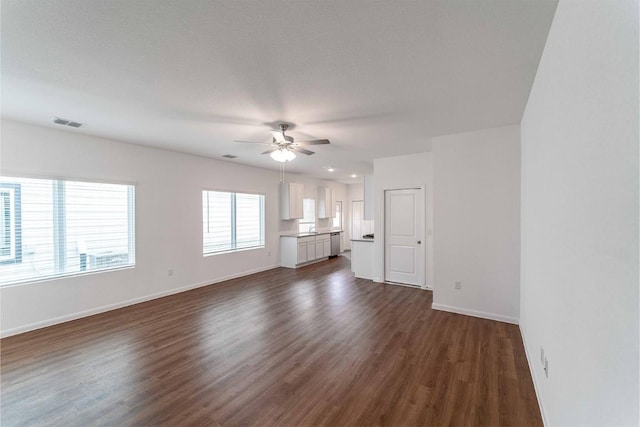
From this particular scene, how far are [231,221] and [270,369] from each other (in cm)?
428

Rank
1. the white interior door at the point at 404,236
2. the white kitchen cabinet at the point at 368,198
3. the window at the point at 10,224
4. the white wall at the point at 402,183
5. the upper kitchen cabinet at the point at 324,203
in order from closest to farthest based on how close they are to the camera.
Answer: the window at the point at 10,224 → the white wall at the point at 402,183 → the white interior door at the point at 404,236 → the white kitchen cabinet at the point at 368,198 → the upper kitchen cabinet at the point at 324,203

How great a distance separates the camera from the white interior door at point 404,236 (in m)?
5.23

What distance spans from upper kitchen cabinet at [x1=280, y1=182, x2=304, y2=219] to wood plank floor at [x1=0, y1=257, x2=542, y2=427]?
3597 millimetres

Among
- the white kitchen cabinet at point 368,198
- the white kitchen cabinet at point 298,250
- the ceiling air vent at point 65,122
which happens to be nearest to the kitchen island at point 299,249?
the white kitchen cabinet at point 298,250

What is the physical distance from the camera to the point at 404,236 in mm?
5422

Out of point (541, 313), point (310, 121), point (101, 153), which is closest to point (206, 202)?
point (101, 153)

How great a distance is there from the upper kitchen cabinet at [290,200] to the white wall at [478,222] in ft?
13.9

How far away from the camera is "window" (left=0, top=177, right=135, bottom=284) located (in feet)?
11.0

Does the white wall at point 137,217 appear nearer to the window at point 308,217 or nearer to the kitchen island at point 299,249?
the kitchen island at point 299,249

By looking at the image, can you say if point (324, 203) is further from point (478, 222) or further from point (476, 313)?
point (476, 313)

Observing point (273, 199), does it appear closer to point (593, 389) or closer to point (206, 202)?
point (206, 202)

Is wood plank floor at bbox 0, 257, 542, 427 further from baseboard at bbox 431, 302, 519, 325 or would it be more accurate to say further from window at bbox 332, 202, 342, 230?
window at bbox 332, 202, 342, 230

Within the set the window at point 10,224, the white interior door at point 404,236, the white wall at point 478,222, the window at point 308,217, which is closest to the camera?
the window at point 10,224

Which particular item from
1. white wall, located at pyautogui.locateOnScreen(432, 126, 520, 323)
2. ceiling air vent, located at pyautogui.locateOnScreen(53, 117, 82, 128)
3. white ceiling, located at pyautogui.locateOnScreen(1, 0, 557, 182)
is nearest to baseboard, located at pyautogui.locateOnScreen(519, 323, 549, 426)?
white wall, located at pyautogui.locateOnScreen(432, 126, 520, 323)
